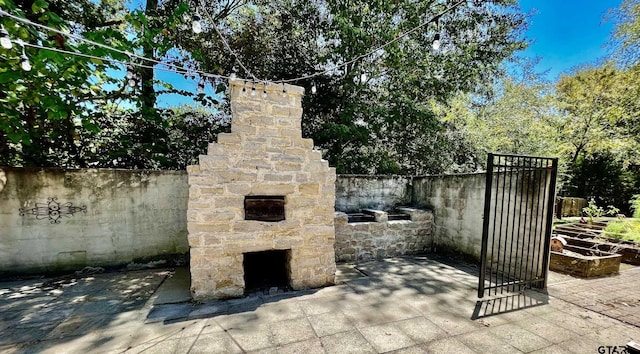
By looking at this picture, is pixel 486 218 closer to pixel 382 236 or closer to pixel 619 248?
pixel 382 236

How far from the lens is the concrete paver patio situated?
8.81 feet

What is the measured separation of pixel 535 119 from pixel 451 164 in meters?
4.45

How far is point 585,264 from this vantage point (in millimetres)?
4520

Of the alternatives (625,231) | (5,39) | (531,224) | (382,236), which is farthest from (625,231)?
(5,39)

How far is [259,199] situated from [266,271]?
181cm

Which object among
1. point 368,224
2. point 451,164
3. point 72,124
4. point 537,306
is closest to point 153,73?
point 72,124

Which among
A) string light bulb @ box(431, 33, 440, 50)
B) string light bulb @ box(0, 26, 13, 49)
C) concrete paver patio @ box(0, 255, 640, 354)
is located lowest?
concrete paver patio @ box(0, 255, 640, 354)

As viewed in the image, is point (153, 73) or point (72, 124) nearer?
point (72, 124)

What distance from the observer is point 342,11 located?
22.4 feet

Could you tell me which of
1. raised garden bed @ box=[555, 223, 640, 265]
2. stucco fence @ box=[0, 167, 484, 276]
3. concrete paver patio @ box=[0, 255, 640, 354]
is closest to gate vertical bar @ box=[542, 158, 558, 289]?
concrete paver patio @ box=[0, 255, 640, 354]

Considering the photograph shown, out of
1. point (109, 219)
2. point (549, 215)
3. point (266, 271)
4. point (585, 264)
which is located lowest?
point (266, 271)

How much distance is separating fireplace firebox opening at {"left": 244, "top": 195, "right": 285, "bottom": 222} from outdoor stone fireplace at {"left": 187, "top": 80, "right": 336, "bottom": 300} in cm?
2

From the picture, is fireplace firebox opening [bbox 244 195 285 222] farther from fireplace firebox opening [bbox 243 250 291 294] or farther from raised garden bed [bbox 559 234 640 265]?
raised garden bed [bbox 559 234 640 265]

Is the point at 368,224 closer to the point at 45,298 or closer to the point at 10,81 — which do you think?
the point at 45,298
